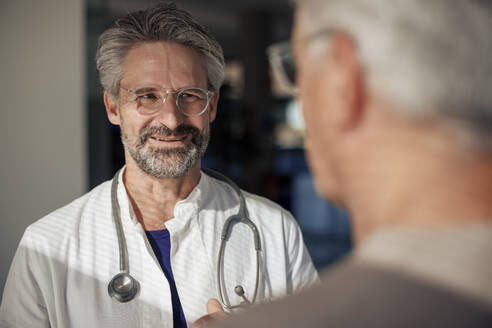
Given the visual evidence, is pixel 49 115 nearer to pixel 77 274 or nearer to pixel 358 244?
pixel 77 274

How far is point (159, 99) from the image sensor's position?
1483mm

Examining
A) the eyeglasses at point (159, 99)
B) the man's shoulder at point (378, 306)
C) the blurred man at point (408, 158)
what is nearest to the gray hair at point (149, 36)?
the eyeglasses at point (159, 99)

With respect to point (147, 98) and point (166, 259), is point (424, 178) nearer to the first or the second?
point (166, 259)

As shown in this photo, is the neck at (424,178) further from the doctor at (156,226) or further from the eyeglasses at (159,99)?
the eyeglasses at (159,99)

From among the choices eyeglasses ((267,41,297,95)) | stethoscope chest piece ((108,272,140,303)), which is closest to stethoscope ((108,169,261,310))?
stethoscope chest piece ((108,272,140,303))

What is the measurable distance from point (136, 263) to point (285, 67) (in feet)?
2.72

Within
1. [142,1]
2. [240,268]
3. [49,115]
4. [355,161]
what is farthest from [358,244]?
[142,1]

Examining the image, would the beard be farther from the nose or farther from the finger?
the finger

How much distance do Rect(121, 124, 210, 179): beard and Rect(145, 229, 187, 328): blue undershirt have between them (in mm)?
190

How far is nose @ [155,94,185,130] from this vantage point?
57.4 inches

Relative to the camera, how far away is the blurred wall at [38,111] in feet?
5.98

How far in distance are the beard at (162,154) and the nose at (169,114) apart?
2 cm

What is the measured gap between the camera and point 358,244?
2.02ft

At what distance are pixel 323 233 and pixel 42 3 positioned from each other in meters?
6.20
